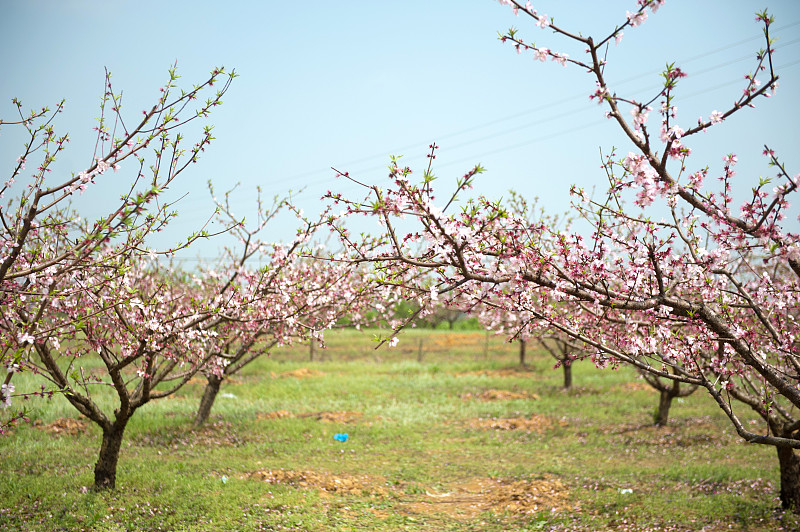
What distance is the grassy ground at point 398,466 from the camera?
8.48 meters

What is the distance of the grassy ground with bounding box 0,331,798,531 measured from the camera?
848 cm

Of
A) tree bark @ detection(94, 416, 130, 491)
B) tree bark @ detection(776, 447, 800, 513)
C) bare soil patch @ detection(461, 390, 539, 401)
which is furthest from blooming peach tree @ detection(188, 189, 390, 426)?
bare soil patch @ detection(461, 390, 539, 401)

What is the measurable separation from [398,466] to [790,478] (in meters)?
7.07

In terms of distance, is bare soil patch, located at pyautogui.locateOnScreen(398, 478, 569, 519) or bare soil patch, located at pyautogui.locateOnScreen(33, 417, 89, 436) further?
bare soil patch, located at pyautogui.locateOnScreen(33, 417, 89, 436)

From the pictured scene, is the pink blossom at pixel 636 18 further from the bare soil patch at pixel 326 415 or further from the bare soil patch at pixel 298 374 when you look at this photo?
the bare soil patch at pixel 298 374

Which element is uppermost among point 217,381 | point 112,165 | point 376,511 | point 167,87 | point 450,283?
point 167,87

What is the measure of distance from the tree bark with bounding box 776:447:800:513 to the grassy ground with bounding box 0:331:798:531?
0.29 m

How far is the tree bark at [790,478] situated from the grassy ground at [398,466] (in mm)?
287

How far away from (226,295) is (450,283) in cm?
499

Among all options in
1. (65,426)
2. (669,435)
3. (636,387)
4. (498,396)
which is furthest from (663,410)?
(65,426)

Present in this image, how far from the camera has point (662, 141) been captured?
441 centimetres

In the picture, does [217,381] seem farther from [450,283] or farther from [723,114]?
[723,114]

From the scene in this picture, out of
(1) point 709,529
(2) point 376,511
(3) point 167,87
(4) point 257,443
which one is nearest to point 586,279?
(3) point 167,87

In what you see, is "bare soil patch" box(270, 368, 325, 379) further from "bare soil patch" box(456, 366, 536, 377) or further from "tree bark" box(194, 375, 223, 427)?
"tree bark" box(194, 375, 223, 427)
